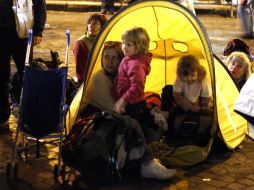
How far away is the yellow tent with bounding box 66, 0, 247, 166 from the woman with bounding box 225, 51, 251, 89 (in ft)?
1.30

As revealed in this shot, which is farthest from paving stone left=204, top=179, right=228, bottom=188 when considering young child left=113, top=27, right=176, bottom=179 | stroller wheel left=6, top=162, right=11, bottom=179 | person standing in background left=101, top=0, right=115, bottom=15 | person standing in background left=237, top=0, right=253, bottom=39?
person standing in background left=101, top=0, right=115, bottom=15

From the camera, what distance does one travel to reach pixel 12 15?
5.94 meters

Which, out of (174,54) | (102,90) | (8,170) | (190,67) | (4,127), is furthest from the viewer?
(174,54)

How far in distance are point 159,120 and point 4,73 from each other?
1.80 meters

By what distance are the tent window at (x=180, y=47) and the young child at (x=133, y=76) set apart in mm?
1039

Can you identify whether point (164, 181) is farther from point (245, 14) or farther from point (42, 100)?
point (245, 14)

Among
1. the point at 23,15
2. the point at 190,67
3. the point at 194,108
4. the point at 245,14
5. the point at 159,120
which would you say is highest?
the point at 245,14

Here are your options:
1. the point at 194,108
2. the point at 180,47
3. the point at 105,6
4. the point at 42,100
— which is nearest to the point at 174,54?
the point at 180,47

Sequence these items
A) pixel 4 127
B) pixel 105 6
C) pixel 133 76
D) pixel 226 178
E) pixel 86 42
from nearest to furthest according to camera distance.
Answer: pixel 226 178 < pixel 133 76 < pixel 4 127 < pixel 86 42 < pixel 105 6

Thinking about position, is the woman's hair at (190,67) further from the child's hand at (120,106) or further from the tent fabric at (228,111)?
the child's hand at (120,106)

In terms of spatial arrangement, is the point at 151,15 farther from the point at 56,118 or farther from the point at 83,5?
the point at 83,5

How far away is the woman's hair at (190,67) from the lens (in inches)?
225

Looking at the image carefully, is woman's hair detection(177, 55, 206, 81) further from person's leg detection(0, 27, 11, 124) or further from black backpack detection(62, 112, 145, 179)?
person's leg detection(0, 27, 11, 124)

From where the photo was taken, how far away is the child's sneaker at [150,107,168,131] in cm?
562
